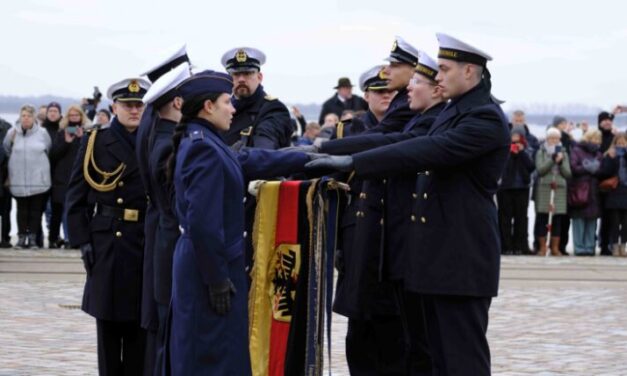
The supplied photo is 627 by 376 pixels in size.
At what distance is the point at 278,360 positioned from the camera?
8352mm

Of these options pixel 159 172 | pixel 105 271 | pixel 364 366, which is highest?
pixel 159 172

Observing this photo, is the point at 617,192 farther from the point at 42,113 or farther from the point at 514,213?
the point at 42,113

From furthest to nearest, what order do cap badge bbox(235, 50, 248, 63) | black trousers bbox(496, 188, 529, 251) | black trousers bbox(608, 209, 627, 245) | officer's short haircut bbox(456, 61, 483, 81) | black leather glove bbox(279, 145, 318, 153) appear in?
black trousers bbox(608, 209, 627, 245)
black trousers bbox(496, 188, 529, 251)
cap badge bbox(235, 50, 248, 63)
black leather glove bbox(279, 145, 318, 153)
officer's short haircut bbox(456, 61, 483, 81)

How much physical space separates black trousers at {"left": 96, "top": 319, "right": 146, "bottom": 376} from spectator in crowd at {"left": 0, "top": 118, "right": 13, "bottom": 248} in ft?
38.6

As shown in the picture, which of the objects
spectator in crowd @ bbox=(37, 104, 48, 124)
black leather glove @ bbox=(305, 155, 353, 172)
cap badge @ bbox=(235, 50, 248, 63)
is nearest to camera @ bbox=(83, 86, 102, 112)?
spectator in crowd @ bbox=(37, 104, 48, 124)

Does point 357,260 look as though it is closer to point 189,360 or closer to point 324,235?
point 324,235

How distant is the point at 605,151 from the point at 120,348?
571 inches

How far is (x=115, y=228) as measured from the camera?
920 centimetres

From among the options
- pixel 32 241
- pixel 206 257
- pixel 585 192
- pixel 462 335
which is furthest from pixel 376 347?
pixel 585 192

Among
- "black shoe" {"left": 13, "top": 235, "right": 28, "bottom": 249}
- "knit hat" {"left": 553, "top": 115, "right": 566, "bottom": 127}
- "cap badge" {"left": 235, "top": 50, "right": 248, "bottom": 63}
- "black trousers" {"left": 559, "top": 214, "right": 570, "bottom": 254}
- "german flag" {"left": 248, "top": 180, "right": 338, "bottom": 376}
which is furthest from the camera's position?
"knit hat" {"left": 553, "top": 115, "right": 566, "bottom": 127}

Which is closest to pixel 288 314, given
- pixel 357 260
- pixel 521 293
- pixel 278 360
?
pixel 278 360

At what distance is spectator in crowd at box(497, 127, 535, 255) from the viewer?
70.7 ft

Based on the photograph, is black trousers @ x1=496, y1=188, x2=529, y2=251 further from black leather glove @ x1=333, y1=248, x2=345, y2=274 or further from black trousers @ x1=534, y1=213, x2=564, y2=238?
black leather glove @ x1=333, y1=248, x2=345, y2=274

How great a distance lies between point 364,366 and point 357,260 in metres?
0.68
